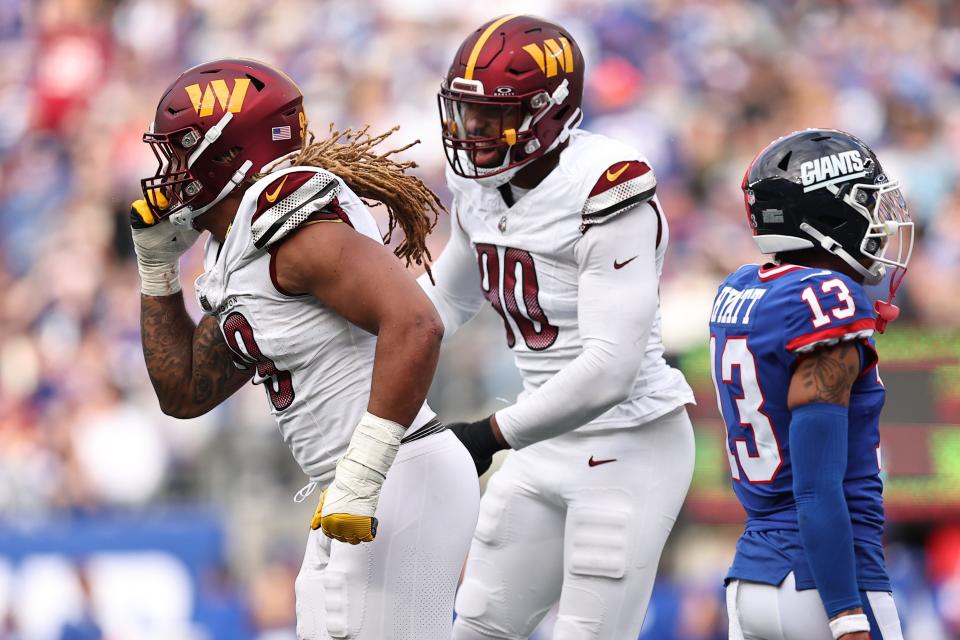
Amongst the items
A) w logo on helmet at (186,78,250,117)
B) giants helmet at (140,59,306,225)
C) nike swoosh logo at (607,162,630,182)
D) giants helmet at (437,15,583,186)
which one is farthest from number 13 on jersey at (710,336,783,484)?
w logo on helmet at (186,78,250,117)

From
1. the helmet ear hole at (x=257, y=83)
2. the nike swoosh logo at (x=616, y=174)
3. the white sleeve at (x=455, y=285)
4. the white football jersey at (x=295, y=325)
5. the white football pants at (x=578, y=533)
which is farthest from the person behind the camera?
the white sleeve at (x=455, y=285)

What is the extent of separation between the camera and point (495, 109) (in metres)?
4.12

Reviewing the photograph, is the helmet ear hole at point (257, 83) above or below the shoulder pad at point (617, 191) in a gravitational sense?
above

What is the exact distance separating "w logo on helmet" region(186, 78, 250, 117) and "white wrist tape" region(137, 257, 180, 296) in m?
0.57

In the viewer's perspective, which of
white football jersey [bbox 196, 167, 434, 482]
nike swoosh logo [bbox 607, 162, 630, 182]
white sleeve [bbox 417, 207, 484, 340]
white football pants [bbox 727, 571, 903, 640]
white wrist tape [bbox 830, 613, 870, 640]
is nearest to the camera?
white wrist tape [bbox 830, 613, 870, 640]

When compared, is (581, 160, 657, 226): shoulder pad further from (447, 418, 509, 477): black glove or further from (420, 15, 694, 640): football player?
(447, 418, 509, 477): black glove

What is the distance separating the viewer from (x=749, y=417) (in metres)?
3.38

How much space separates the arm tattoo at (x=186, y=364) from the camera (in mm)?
3865

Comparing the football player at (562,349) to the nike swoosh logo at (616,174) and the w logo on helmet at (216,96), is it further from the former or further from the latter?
the w logo on helmet at (216,96)

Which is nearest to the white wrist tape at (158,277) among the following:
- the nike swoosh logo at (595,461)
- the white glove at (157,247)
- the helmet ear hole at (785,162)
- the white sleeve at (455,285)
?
the white glove at (157,247)

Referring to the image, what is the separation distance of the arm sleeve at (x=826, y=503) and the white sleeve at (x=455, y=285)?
156 centimetres

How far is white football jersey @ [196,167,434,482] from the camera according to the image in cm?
332

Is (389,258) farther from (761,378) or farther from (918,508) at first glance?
(918,508)

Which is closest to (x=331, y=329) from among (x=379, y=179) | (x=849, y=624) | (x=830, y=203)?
(x=379, y=179)
